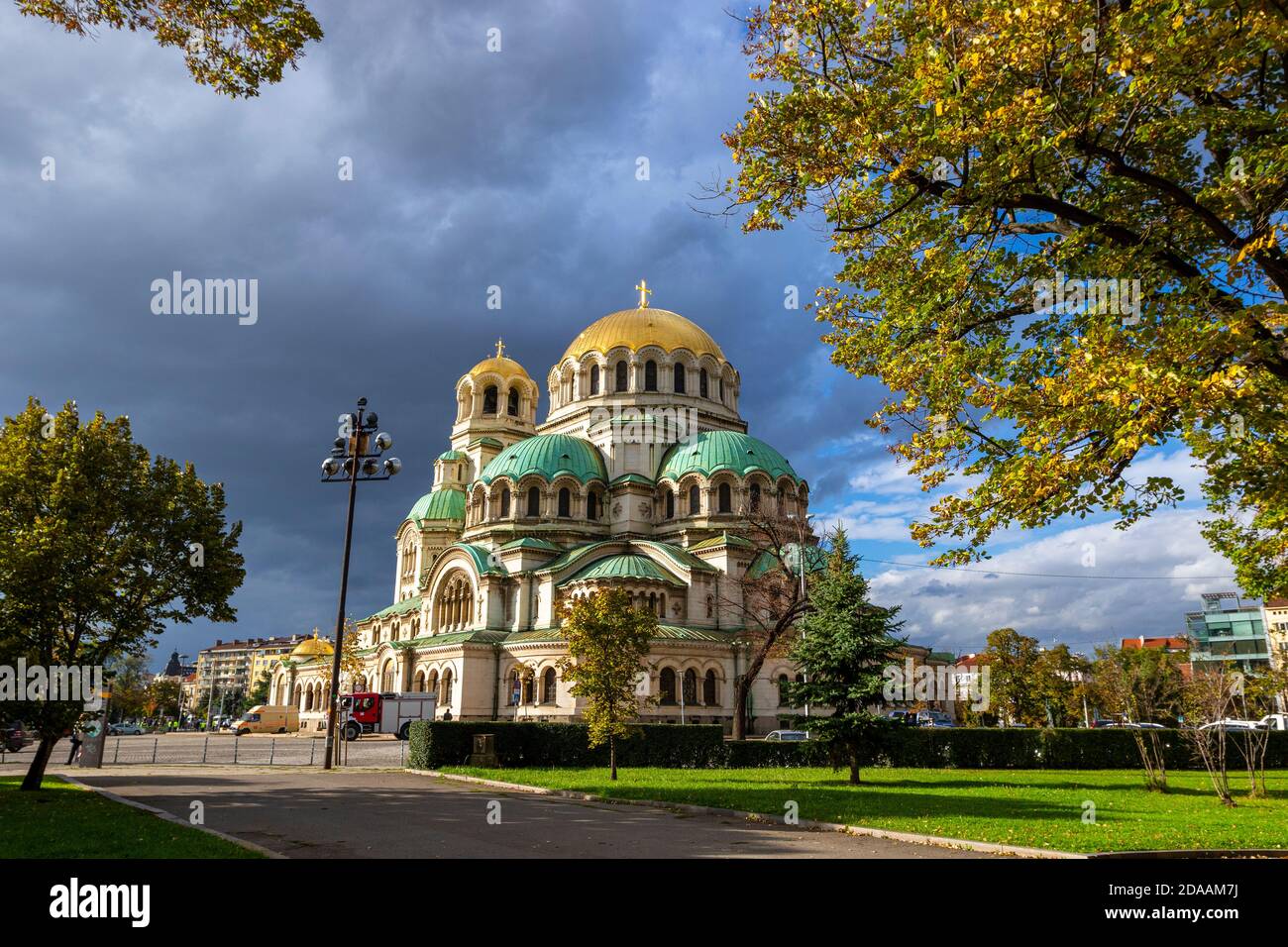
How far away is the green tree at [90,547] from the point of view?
16.4 m

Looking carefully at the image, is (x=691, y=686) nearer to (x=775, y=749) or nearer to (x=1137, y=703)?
(x=775, y=749)

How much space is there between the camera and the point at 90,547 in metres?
17.1

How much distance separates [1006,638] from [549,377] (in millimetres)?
35954

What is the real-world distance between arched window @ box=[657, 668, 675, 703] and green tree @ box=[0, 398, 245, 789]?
95.6 ft

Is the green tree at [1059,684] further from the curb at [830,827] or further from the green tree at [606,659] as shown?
the curb at [830,827]

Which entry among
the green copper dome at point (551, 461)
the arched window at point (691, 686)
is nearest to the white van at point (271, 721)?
the green copper dome at point (551, 461)

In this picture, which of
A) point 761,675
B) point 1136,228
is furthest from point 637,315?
point 1136,228

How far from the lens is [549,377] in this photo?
211 feet

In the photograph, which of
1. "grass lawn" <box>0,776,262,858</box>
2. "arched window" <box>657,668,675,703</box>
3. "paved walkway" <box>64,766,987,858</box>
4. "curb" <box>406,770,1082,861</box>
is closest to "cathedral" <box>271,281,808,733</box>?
"arched window" <box>657,668,675,703</box>

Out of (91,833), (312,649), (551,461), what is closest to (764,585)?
(551,461)

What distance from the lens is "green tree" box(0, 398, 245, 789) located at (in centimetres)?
1639

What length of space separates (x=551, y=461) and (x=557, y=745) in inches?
1127

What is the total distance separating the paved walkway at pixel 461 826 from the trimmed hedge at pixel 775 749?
6.01m
